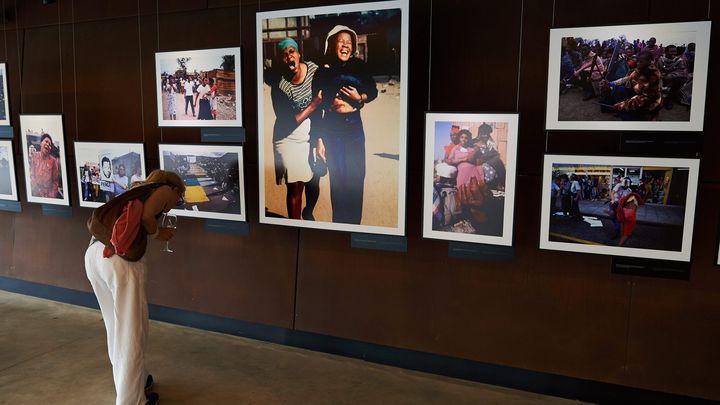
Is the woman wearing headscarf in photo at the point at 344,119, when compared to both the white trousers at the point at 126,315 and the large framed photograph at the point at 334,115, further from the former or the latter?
the white trousers at the point at 126,315

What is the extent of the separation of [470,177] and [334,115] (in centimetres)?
141

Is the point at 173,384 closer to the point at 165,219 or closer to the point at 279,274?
the point at 279,274

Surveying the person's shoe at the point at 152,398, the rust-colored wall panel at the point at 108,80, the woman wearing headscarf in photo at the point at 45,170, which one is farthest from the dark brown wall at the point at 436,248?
the person's shoe at the point at 152,398

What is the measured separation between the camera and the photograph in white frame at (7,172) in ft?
22.6

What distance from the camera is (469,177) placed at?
4.57 metres

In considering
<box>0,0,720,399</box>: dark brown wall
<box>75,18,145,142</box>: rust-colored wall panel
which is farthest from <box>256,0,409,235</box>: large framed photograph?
<box>75,18,145,142</box>: rust-colored wall panel

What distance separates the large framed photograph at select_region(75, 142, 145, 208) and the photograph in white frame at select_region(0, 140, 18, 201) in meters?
1.18

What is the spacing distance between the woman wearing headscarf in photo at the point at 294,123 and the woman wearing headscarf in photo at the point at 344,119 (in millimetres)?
148

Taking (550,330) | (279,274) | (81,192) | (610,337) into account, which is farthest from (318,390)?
(81,192)

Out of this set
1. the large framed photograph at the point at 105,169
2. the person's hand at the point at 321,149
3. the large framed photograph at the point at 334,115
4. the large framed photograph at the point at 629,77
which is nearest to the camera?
the large framed photograph at the point at 629,77

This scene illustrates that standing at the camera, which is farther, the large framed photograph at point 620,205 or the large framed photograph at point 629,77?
the large framed photograph at point 620,205

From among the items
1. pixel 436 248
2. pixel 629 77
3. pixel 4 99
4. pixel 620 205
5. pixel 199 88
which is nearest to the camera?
pixel 629 77

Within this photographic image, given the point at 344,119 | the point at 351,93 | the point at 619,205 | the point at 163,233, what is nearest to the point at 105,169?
the point at 163,233

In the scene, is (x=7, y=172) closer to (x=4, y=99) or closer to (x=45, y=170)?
(x=45, y=170)
